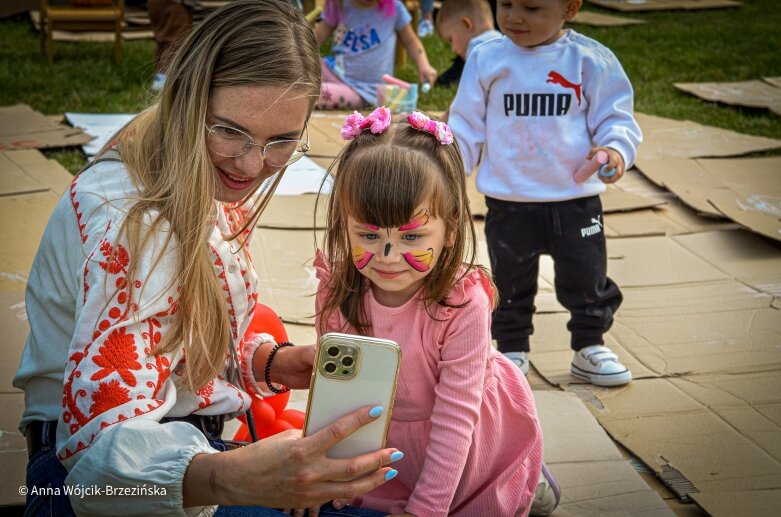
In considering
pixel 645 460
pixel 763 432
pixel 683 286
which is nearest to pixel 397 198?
pixel 645 460

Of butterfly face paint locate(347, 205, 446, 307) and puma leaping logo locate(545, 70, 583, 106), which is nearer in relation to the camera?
butterfly face paint locate(347, 205, 446, 307)

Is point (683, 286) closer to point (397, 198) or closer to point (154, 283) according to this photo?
point (397, 198)

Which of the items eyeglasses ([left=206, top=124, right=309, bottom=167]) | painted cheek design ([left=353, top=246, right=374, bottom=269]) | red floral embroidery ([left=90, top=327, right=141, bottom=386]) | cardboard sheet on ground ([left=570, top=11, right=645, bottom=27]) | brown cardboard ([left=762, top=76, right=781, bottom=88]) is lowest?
cardboard sheet on ground ([left=570, top=11, right=645, bottom=27])

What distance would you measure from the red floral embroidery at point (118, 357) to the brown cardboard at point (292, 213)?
83.2 inches

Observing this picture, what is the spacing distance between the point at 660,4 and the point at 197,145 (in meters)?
8.13

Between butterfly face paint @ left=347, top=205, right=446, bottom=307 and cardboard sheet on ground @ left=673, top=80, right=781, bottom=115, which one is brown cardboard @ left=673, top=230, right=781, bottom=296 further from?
cardboard sheet on ground @ left=673, top=80, right=781, bottom=115

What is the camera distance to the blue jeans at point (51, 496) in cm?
154

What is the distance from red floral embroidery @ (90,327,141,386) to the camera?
57.1 inches

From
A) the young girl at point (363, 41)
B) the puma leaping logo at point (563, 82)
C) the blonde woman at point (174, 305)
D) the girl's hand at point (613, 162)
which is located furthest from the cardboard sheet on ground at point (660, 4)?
the blonde woman at point (174, 305)

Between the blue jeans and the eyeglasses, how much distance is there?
582mm

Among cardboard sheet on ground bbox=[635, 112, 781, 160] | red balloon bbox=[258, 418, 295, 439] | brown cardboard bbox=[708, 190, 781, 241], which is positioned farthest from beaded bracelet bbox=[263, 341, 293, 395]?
cardboard sheet on ground bbox=[635, 112, 781, 160]

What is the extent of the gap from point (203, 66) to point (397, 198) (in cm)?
39

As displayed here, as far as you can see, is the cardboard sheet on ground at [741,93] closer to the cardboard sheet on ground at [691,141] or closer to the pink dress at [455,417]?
the cardboard sheet on ground at [691,141]

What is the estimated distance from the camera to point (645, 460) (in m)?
2.28
